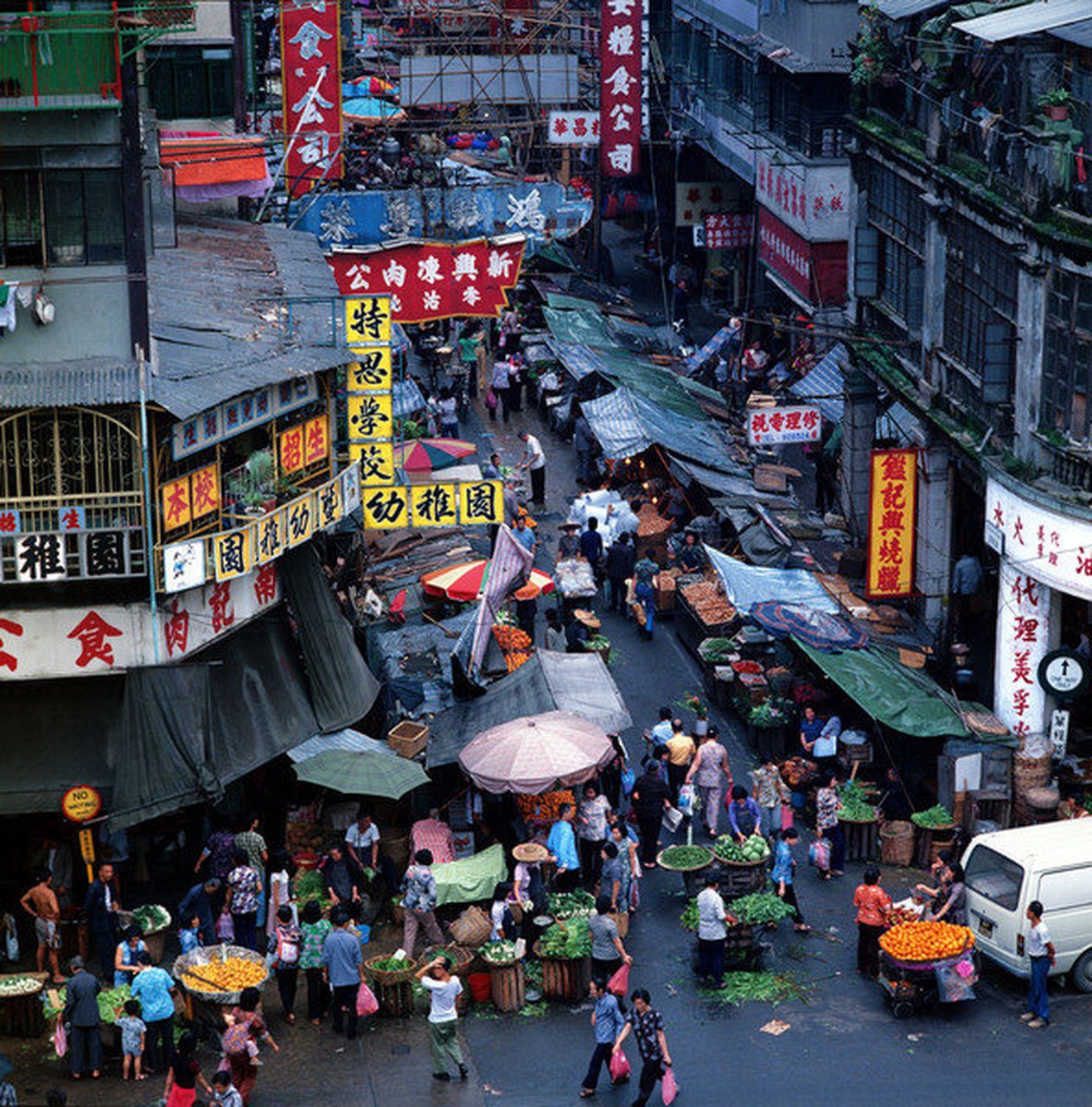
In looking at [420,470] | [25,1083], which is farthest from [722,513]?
[25,1083]

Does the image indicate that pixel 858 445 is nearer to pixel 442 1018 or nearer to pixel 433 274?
pixel 433 274

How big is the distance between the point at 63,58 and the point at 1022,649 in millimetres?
14845

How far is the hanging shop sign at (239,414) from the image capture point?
27094 millimetres

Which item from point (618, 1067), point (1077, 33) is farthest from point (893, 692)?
point (618, 1067)

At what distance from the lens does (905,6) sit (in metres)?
36.6

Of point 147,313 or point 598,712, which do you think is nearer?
point 147,313

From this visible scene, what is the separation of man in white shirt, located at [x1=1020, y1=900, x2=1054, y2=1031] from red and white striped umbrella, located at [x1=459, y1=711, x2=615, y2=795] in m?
5.85

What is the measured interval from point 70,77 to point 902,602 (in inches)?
679

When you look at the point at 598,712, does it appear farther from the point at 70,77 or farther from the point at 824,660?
the point at 70,77

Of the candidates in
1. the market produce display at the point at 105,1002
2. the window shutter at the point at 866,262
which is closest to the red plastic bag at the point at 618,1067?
the market produce display at the point at 105,1002

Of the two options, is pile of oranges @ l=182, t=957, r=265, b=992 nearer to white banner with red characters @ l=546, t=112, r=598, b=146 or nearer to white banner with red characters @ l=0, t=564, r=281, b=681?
white banner with red characters @ l=0, t=564, r=281, b=681

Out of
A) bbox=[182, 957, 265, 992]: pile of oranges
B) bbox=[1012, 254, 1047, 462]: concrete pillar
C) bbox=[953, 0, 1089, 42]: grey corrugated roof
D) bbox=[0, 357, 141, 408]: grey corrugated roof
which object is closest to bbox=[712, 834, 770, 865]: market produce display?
bbox=[182, 957, 265, 992]: pile of oranges

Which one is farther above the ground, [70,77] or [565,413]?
[70,77]

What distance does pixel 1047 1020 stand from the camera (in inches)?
989
